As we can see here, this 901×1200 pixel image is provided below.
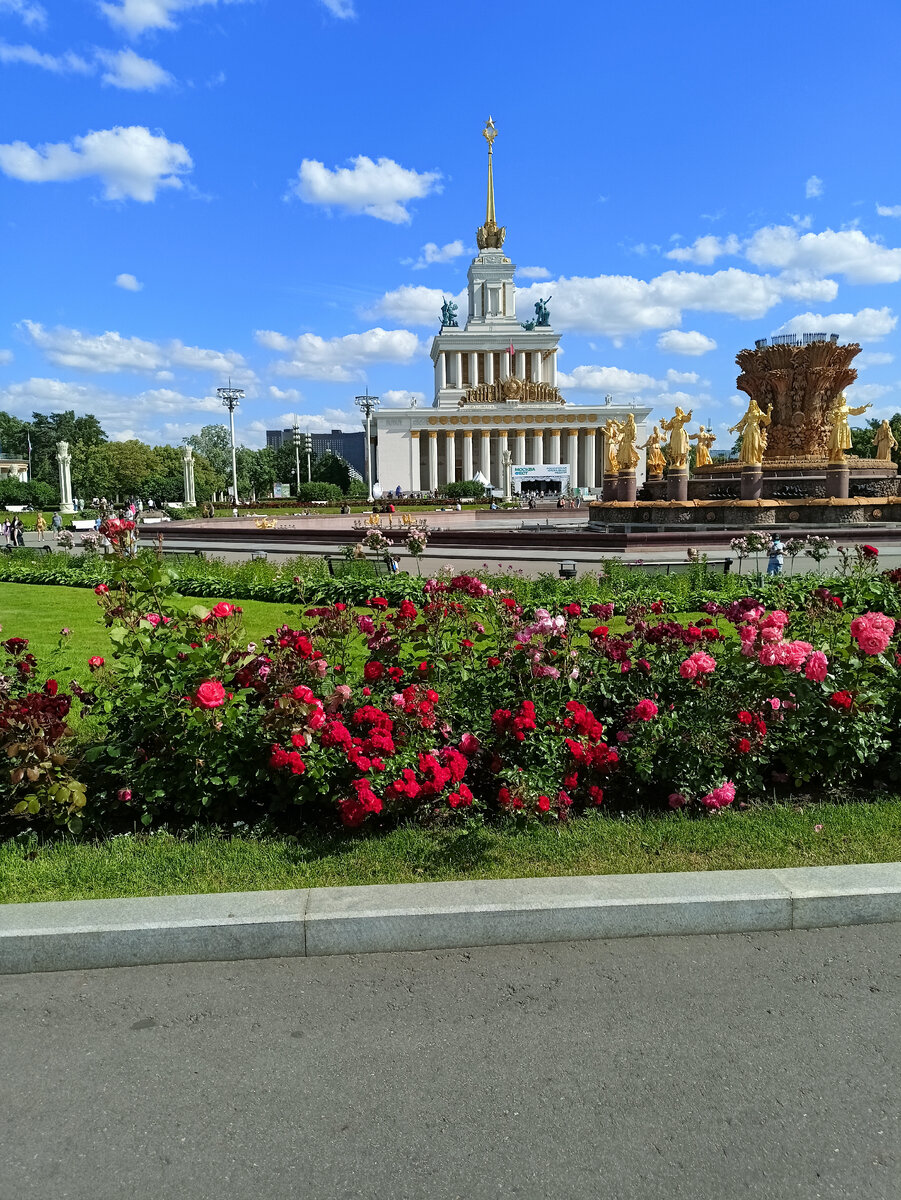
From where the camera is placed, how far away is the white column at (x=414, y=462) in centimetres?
8881

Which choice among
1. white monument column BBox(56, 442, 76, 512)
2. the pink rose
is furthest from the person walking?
white monument column BBox(56, 442, 76, 512)

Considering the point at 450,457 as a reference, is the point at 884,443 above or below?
below

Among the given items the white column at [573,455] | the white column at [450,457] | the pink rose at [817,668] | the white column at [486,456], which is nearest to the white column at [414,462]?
the white column at [450,457]

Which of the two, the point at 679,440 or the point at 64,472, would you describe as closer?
the point at 679,440

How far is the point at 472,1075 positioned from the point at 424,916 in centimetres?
74

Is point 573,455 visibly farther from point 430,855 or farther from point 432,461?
point 430,855

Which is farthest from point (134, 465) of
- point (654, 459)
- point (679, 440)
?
point (679, 440)

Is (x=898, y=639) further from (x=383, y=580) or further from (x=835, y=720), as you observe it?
(x=383, y=580)

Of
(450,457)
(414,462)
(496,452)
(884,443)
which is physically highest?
(496,452)

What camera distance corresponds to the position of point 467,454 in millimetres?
90938

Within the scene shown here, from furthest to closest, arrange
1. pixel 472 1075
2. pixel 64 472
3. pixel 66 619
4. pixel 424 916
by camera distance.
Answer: pixel 64 472
pixel 66 619
pixel 424 916
pixel 472 1075

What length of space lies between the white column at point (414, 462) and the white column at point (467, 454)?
217 inches

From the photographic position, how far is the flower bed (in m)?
3.95

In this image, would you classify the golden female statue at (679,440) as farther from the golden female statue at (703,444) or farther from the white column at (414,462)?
the white column at (414,462)
